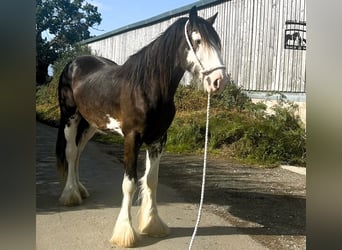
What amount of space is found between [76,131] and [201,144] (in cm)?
102

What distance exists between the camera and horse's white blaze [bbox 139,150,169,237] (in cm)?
239

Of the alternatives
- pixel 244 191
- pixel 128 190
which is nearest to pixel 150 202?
pixel 128 190

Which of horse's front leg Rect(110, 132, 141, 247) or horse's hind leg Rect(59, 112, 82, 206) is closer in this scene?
horse's front leg Rect(110, 132, 141, 247)

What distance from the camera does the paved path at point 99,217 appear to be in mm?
2229

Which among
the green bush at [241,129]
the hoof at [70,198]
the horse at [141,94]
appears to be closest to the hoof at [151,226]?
the horse at [141,94]

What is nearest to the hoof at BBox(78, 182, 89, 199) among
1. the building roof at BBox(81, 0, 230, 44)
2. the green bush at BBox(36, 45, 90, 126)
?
the green bush at BBox(36, 45, 90, 126)

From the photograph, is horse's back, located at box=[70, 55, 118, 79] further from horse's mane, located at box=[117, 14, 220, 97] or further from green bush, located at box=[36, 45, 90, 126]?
horse's mane, located at box=[117, 14, 220, 97]

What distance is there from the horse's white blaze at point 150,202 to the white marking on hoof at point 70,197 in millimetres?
531

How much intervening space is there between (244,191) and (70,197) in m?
1.57

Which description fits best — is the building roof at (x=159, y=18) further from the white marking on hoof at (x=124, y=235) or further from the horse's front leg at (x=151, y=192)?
the white marking on hoof at (x=124, y=235)

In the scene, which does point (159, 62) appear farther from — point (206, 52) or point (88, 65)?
point (88, 65)

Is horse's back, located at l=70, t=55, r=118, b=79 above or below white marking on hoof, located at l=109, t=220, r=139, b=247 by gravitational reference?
above

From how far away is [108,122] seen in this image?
8.18 ft
